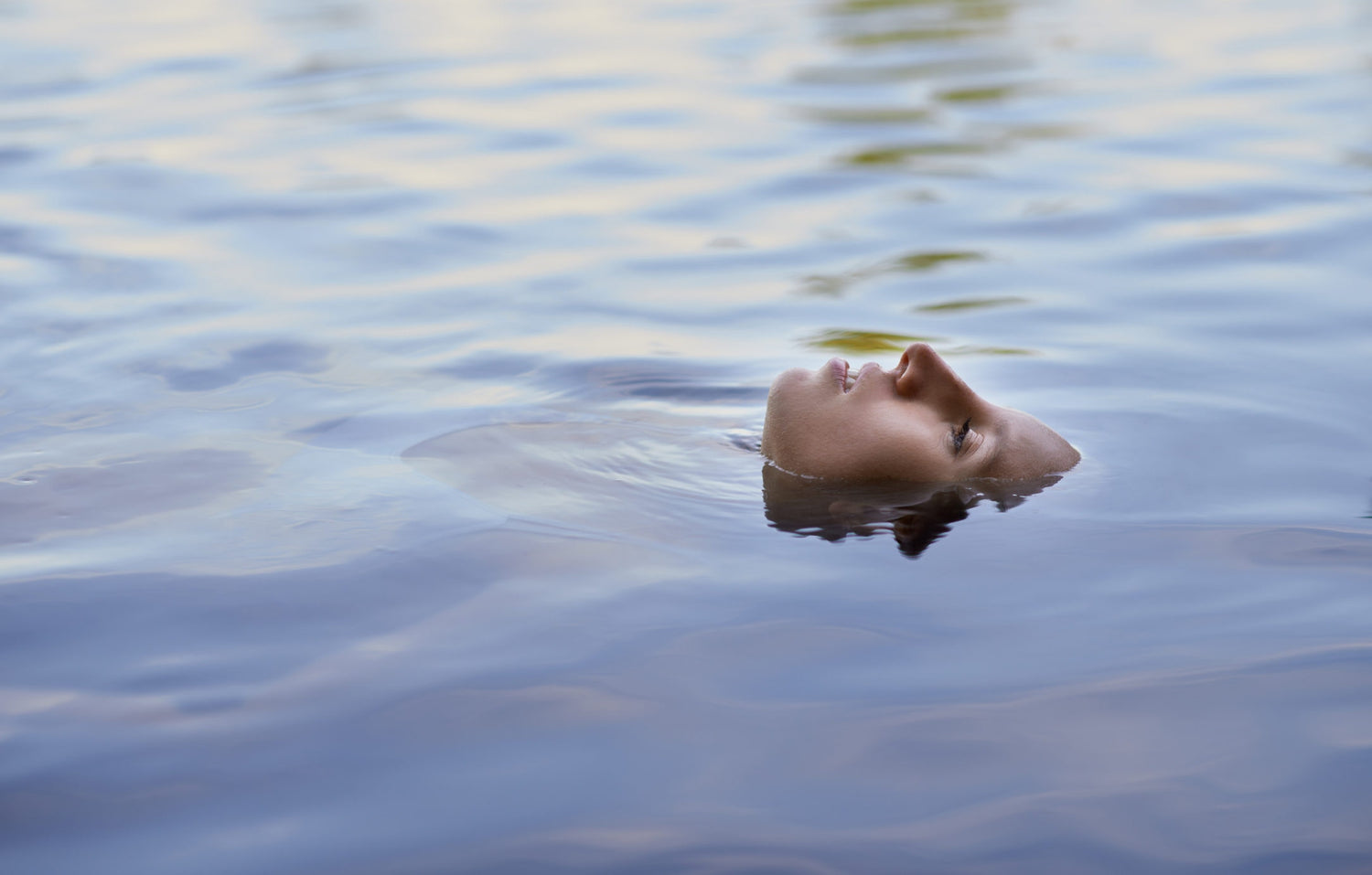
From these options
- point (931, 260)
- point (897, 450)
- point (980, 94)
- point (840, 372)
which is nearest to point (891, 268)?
point (931, 260)

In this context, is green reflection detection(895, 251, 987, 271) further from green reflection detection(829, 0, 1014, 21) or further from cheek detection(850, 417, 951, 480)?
green reflection detection(829, 0, 1014, 21)

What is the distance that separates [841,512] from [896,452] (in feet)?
0.74

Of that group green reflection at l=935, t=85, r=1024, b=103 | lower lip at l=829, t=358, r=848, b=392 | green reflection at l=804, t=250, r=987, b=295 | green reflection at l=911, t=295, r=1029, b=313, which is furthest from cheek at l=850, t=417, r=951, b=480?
green reflection at l=935, t=85, r=1024, b=103

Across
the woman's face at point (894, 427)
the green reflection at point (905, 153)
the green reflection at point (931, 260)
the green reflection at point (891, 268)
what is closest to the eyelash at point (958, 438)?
the woman's face at point (894, 427)

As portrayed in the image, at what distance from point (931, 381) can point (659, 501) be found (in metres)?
0.73

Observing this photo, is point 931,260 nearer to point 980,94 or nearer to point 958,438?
point 958,438

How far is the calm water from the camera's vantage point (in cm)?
257

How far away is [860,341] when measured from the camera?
5.35 m

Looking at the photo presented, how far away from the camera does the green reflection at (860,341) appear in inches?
207

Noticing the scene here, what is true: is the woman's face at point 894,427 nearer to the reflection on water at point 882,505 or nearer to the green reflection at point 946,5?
the reflection on water at point 882,505

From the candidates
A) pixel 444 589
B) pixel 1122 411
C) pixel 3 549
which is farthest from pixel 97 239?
pixel 1122 411

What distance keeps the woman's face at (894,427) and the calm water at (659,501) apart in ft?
0.58

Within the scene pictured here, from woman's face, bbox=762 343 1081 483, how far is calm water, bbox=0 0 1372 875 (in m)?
0.18

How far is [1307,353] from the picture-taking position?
4.93 meters
